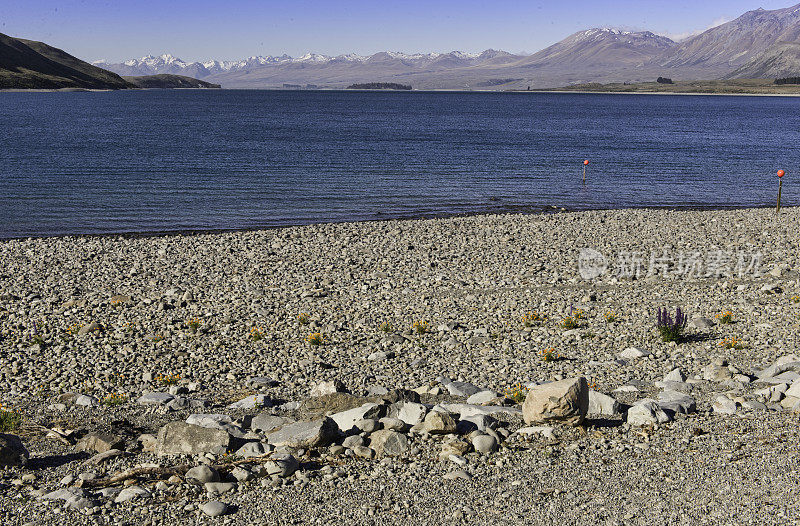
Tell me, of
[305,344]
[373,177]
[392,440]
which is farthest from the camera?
[373,177]

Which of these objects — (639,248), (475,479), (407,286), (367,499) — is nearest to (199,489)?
(367,499)

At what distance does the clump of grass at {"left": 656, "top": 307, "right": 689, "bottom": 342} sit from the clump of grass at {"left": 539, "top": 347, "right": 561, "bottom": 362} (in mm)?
2736

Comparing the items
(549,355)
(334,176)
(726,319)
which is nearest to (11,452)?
(549,355)

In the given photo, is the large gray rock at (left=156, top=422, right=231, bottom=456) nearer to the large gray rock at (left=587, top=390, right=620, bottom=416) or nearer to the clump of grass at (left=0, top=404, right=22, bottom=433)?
the clump of grass at (left=0, top=404, right=22, bottom=433)

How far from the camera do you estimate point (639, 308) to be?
18766 millimetres

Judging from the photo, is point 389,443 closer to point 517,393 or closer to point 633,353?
point 517,393

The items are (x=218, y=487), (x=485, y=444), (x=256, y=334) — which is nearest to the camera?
(x=218, y=487)

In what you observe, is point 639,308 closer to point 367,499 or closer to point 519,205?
point 367,499

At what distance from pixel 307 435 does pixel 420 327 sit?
6635mm

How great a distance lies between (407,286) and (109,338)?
28.2 ft

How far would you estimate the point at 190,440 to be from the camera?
10445 millimetres

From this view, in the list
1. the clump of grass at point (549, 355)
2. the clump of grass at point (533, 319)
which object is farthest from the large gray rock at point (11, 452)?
the clump of grass at point (533, 319)

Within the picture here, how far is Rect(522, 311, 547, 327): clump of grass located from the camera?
57.0 feet

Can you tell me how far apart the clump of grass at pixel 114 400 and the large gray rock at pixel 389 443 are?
17.8 ft
